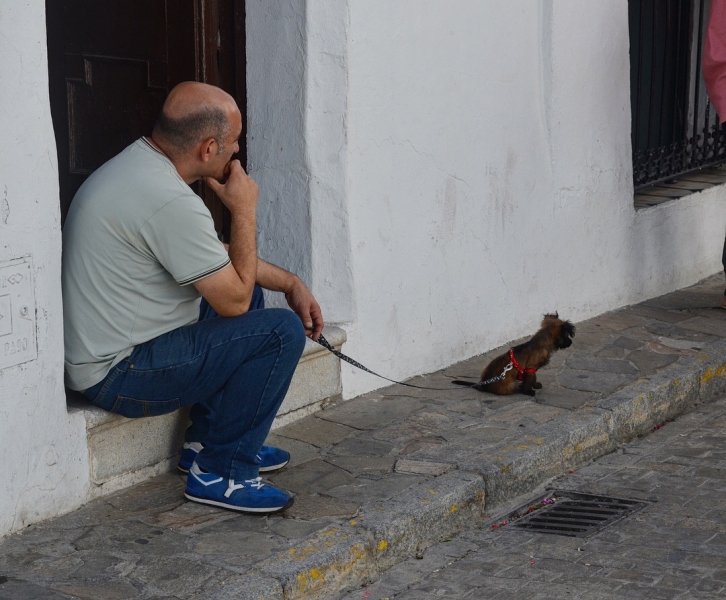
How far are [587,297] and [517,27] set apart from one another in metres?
1.74

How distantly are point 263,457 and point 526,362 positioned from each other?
150 cm

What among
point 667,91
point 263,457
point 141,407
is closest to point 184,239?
point 141,407

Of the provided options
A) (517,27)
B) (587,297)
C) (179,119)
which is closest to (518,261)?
(587,297)

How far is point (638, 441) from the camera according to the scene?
5.48m

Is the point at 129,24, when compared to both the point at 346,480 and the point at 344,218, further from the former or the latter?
the point at 346,480

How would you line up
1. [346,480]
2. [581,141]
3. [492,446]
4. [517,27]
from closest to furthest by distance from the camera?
[346,480] < [492,446] < [517,27] < [581,141]

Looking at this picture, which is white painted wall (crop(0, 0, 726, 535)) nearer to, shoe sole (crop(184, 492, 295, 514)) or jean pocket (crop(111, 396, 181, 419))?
jean pocket (crop(111, 396, 181, 419))

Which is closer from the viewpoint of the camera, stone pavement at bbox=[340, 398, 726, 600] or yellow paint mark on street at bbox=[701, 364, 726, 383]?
stone pavement at bbox=[340, 398, 726, 600]

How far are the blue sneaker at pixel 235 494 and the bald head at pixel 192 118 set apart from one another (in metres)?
1.17

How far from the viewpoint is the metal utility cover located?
12.3ft

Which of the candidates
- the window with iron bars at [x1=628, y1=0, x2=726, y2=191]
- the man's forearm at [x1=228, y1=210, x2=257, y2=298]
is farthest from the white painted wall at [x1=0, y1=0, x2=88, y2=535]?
the window with iron bars at [x1=628, y1=0, x2=726, y2=191]

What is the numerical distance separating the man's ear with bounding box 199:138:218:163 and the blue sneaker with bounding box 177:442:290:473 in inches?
44.0

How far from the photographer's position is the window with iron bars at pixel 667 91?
26.0 ft

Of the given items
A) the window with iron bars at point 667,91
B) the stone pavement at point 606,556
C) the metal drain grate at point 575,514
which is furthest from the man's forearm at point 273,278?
the window with iron bars at point 667,91
